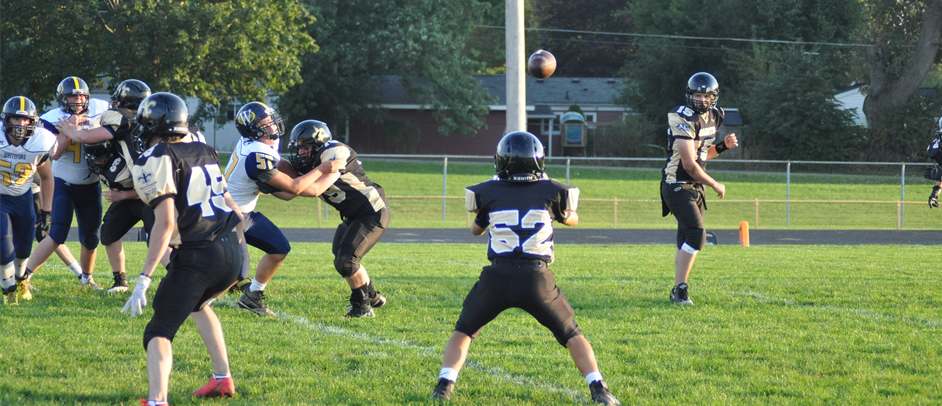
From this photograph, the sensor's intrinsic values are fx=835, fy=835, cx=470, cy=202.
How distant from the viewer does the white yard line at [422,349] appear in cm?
449

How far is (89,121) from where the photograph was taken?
23.1 feet

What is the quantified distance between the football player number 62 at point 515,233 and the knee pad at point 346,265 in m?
2.45

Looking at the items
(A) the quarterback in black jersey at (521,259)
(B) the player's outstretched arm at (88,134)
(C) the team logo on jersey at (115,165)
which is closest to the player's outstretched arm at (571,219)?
(A) the quarterback in black jersey at (521,259)

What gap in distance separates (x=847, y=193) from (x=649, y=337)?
23201mm

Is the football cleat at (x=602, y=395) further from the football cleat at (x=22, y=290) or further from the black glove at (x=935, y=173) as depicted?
the black glove at (x=935, y=173)

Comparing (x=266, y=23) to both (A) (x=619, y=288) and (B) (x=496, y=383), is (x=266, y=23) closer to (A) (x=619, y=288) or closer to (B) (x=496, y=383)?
(A) (x=619, y=288)

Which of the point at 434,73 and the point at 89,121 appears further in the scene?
the point at 434,73

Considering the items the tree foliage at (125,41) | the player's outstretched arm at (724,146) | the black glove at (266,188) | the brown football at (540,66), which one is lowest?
the black glove at (266,188)

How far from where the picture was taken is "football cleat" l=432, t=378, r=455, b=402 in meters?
4.23

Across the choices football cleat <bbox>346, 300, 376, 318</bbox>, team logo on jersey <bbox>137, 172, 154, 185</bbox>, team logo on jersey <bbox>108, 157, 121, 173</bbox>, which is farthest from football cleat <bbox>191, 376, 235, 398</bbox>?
team logo on jersey <bbox>108, 157, 121, 173</bbox>

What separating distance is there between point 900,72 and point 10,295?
3706 centimetres

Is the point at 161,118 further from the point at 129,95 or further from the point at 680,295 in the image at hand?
the point at 680,295

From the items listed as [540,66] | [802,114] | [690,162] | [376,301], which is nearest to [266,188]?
[376,301]

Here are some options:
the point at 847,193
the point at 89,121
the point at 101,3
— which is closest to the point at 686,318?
the point at 89,121
